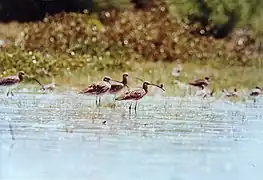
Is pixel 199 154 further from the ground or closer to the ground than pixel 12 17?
closer to the ground

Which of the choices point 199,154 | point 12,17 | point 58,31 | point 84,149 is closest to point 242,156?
point 199,154

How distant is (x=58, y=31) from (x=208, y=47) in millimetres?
431

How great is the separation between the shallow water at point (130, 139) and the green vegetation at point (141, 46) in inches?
2.8

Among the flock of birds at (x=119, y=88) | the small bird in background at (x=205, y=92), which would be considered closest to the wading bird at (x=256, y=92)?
the flock of birds at (x=119, y=88)

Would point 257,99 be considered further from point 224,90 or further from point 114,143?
point 114,143

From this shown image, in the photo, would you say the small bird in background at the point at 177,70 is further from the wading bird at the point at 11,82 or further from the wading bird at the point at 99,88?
the wading bird at the point at 11,82

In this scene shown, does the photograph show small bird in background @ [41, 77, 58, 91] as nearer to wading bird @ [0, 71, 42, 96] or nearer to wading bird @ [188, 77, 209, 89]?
wading bird @ [0, 71, 42, 96]

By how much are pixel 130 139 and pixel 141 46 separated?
267 mm

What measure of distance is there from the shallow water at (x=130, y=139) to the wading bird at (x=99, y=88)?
2 cm

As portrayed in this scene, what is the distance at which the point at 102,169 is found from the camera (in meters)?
1.47

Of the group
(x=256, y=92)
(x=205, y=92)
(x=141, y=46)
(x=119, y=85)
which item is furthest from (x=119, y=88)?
(x=256, y=92)

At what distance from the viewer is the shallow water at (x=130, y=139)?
4.81 ft

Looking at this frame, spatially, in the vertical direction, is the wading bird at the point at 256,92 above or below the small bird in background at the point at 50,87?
below

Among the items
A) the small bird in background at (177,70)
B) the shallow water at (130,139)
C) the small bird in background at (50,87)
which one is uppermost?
the small bird in background at (177,70)
